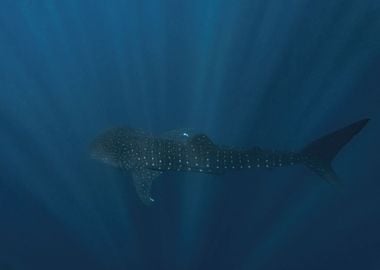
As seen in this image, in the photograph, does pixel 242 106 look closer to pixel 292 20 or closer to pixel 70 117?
pixel 292 20

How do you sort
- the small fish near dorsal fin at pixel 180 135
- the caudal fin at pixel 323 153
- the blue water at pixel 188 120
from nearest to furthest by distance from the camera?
the caudal fin at pixel 323 153 < the small fish near dorsal fin at pixel 180 135 < the blue water at pixel 188 120

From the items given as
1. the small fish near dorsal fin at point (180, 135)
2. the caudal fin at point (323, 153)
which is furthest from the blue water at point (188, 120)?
the caudal fin at point (323, 153)

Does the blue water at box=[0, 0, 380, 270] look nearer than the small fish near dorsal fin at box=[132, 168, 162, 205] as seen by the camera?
No

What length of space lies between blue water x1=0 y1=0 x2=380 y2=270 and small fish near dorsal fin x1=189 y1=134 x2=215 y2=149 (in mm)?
2883

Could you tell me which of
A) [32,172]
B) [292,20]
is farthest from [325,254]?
[32,172]

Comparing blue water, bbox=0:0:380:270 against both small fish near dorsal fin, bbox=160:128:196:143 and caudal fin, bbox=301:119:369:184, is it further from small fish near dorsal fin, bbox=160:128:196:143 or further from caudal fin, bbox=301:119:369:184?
caudal fin, bbox=301:119:369:184

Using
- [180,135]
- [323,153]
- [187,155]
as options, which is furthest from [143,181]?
[323,153]

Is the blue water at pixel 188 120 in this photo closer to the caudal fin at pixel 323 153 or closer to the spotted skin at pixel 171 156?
the spotted skin at pixel 171 156

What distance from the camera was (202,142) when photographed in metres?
6.55

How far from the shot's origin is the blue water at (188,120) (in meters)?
9.21

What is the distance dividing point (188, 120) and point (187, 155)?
4045 millimetres

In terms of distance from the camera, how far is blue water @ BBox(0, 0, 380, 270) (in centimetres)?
921

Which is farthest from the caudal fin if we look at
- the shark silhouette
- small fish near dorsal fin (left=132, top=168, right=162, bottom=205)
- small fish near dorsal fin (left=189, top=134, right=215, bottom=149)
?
small fish near dorsal fin (left=132, top=168, right=162, bottom=205)

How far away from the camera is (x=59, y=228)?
31.5 feet
